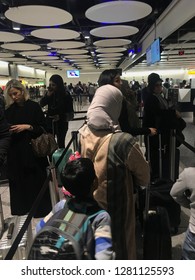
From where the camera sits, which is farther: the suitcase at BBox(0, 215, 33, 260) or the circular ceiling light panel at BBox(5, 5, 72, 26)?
the circular ceiling light panel at BBox(5, 5, 72, 26)

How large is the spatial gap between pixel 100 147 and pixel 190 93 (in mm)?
9400

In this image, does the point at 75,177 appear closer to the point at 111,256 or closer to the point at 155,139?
the point at 111,256

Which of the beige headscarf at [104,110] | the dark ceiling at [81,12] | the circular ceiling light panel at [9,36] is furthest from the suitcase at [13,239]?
the circular ceiling light panel at [9,36]

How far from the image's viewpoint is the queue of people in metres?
1.59

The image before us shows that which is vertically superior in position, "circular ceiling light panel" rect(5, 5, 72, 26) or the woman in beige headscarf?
"circular ceiling light panel" rect(5, 5, 72, 26)

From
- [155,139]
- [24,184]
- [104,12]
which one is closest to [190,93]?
[104,12]

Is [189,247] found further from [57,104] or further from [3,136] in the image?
[57,104]

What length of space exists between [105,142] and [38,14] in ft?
16.5

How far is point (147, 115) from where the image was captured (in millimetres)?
3416

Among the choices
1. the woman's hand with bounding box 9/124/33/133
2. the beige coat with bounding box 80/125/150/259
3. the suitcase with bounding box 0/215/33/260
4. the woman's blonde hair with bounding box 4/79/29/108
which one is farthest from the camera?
the woman's blonde hair with bounding box 4/79/29/108

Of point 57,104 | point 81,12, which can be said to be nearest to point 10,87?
point 57,104

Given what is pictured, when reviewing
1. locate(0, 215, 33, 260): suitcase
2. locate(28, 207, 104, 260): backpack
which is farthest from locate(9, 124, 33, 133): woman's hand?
locate(28, 207, 104, 260): backpack

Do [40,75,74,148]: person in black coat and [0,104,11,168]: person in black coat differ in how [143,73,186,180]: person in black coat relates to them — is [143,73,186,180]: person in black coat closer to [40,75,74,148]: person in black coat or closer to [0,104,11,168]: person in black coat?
[40,75,74,148]: person in black coat

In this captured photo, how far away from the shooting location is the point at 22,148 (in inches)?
107
